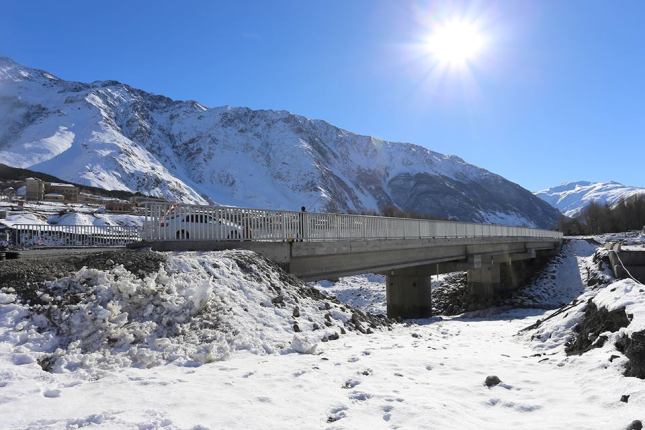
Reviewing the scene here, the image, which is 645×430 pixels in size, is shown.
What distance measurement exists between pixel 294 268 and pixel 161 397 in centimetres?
977

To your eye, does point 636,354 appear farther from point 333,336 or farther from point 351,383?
point 333,336

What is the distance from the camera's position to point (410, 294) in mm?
29922

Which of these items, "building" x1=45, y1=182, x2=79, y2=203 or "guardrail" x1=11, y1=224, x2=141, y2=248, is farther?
"building" x1=45, y1=182, x2=79, y2=203

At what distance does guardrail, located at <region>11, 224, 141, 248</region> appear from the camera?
66.4ft

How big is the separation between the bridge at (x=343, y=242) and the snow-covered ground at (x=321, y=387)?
368cm

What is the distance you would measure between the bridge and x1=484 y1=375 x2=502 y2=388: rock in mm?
8158

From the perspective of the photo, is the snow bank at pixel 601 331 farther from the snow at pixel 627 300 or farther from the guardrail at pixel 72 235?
the guardrail at pixel 72 235

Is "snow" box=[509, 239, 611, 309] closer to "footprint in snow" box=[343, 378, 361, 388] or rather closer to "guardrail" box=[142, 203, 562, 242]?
"guardrail" box=[142, 203, 562, 242]

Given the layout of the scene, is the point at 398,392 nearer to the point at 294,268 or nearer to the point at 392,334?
the point at 392,334

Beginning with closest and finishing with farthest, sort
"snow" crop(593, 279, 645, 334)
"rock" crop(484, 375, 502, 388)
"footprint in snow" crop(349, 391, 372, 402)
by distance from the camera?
"footprint in snow" crop(349, 391, 372, 402), "rock" crop(484, 375, 502, 388), "snow" crop(593, 279, 645, 334)

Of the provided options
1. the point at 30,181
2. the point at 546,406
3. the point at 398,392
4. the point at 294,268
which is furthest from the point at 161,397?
the point at 30,181

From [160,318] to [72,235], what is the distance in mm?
16166

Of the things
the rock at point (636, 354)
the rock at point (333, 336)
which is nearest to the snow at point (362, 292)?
the rock at point (333, 336)

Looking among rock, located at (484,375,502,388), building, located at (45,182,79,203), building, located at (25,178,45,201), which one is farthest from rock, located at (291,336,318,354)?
building, located at (45,182,79,203)
